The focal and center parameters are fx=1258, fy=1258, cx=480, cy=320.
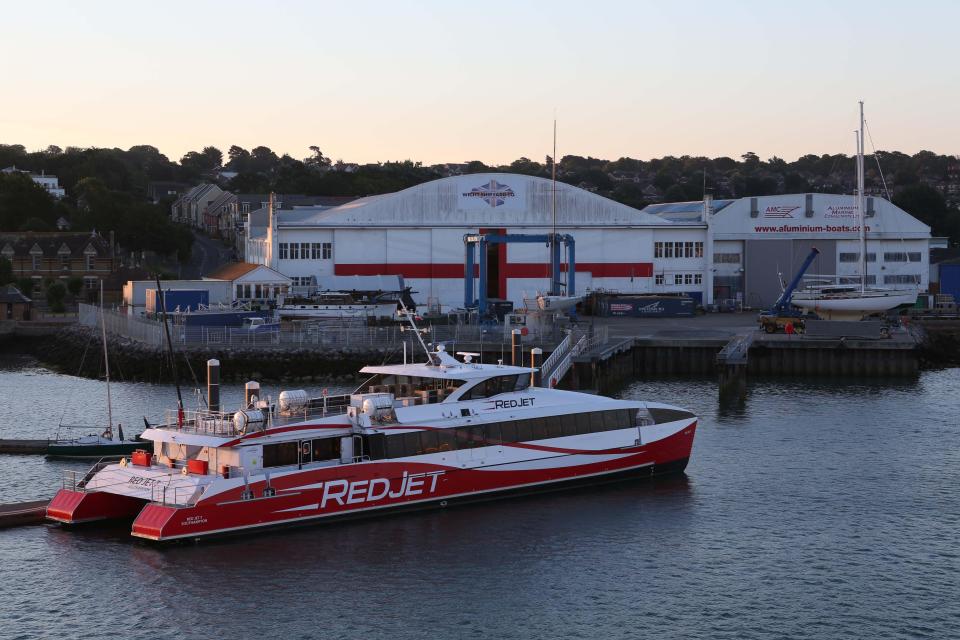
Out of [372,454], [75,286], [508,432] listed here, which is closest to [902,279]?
[75,286]

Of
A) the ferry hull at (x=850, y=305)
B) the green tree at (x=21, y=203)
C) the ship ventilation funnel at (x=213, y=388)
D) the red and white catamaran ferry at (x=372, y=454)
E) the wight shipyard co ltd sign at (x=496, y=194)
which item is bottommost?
the red and white catamaran ferry at (x=372, y=454)

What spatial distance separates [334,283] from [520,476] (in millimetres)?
48123

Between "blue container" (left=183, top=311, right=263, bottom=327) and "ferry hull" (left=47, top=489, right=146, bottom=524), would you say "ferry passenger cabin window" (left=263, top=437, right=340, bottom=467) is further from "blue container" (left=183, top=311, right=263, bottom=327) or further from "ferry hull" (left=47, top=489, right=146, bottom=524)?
"blue container" (left=183, top=311, right=263, bottom=327)

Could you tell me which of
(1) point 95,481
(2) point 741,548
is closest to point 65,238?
(1) point 95,481

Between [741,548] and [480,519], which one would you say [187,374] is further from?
[741,548]

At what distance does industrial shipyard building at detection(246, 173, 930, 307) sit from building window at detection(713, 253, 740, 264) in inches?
2.7

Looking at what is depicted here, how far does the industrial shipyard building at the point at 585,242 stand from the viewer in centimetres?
7881

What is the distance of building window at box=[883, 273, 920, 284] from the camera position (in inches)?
3413

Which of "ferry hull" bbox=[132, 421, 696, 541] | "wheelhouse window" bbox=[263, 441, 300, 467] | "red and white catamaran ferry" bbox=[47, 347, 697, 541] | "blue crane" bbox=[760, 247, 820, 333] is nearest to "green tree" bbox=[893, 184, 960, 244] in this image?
"blue crane" bbox=[760, 247, 820, 333]

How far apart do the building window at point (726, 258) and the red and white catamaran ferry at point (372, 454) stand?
Result: 53.4 meters

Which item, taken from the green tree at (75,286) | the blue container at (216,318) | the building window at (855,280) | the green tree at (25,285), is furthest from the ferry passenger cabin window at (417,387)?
the green tree at (75,286)

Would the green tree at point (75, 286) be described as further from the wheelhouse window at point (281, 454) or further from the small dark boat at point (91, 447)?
the wheelhouse window at point (281, 454)

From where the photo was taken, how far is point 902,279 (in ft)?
286

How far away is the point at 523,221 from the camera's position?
80188 millimetres
